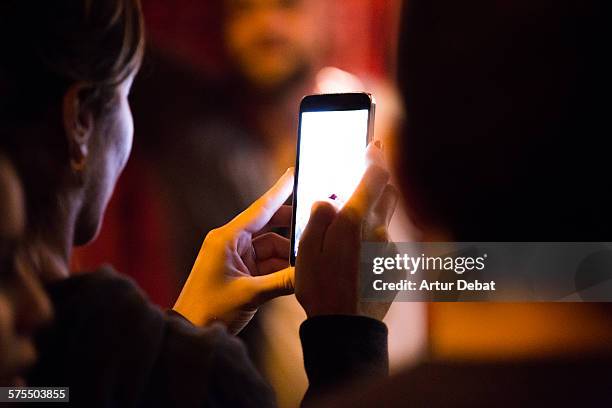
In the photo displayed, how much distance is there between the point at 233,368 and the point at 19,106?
0.26m

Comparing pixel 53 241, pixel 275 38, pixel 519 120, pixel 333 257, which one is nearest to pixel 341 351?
pixel 333 257

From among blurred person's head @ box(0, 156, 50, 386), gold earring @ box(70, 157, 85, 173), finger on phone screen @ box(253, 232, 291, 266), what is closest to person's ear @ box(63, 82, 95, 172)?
gold earring @ box(70, 157, 85, 173)

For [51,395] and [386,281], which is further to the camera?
[386,281]

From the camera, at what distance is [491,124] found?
2.71 ft

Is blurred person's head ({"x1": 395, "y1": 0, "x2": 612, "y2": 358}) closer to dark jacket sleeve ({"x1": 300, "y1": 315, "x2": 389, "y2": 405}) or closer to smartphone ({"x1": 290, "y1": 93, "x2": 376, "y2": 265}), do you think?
smartphone ({"x1": 290, "y1": 93, "x2": 376, "y2": 265})

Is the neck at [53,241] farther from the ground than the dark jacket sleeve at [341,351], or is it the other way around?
the neck at [53,241]

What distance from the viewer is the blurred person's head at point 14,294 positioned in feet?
1.22

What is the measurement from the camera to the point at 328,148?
0.83m

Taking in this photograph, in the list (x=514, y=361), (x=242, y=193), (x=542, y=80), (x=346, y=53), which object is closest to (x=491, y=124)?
(x=542, y=80)

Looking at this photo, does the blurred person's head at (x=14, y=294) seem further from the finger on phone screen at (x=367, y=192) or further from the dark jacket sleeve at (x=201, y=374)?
the finger on phone screen at (x=367, y=192)

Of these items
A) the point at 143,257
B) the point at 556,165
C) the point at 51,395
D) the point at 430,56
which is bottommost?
the point at 51,395

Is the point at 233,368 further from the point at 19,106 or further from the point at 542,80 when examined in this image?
the point at 542,80

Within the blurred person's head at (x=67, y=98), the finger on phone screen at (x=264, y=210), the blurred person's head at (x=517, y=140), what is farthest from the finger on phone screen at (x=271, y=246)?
the blurred person's head at (x=67, y=98)

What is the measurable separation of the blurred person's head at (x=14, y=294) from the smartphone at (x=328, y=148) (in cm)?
36
